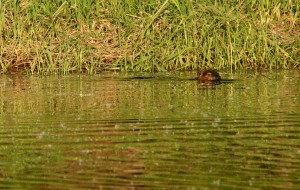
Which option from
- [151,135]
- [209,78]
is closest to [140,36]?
[209,78]

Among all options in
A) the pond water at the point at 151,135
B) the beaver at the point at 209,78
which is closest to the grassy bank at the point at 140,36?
the beaver at the point at 209,78

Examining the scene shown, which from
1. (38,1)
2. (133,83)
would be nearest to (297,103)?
(133,83)

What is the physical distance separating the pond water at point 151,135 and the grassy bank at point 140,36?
2.49 meters

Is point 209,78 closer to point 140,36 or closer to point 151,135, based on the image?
point 140,36

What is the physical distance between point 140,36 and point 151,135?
10036 mm

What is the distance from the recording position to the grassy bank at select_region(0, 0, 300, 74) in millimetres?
21953

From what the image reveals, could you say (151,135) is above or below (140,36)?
below

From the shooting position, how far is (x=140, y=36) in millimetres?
22297

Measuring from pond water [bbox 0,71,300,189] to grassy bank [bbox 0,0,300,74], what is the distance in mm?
2487

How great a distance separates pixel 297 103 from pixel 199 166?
569 cm

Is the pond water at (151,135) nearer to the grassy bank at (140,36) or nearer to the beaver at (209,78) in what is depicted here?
the beaver at (209,78)

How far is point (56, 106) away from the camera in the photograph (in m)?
15.9

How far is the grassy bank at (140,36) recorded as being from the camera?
22.0 meters

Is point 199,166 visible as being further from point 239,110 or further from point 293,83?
point 293,83
